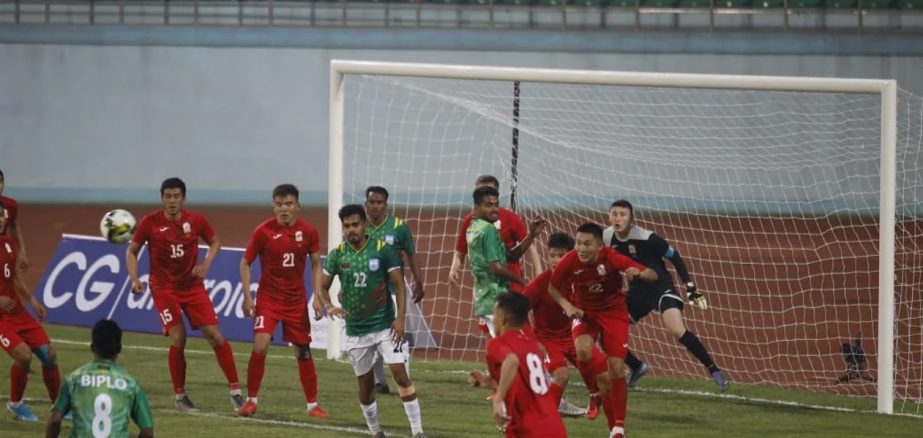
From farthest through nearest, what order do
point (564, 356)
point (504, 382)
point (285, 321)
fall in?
point (285, 321) < point (564, 356) < point (504, 382)

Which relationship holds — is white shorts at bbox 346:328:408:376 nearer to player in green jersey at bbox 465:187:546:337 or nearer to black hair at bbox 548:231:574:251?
black hair at bbox 548:231:574:251

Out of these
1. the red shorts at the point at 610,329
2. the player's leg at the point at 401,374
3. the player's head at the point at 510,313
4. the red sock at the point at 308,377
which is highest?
the player's head at the point at 510,313

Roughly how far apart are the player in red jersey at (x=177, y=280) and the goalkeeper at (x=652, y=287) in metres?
3.40

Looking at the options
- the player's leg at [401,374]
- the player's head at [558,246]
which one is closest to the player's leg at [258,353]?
the player's leg at [401,374]

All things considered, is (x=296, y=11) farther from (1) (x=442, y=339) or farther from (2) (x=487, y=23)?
(1) (x=442, y=339)

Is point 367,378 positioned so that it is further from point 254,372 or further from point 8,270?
point 8,270

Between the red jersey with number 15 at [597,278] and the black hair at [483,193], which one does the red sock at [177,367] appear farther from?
the red jersey with number 15 at [597,278]

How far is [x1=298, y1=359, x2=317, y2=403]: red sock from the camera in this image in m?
11.3

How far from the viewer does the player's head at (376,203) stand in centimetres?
1223

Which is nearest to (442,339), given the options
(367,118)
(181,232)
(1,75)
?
(181,232)

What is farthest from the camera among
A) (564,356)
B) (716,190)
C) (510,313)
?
(716,190)

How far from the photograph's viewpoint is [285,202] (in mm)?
11188

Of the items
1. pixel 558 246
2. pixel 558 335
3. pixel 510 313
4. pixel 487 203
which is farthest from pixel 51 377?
pixel 510 313

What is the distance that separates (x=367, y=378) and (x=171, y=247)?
7.89ft
